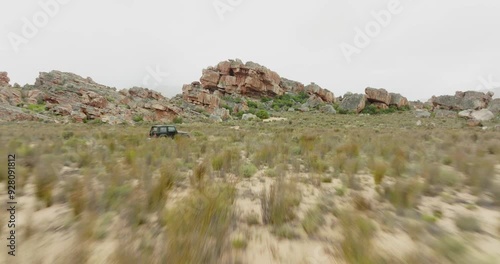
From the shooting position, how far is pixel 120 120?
2984 centimetres

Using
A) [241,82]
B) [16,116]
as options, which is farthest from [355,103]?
[16,116]

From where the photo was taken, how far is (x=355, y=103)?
158 feet

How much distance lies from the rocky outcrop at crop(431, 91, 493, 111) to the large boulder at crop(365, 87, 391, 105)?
8.42 m

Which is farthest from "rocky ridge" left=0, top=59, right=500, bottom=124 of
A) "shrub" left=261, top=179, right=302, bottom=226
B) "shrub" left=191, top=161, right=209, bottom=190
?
"shrub" left=261, top=179, right=302, bottom=226

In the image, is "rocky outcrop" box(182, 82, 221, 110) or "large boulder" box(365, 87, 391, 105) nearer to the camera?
"rocky outcrop" box(182, 82, 221, 110)

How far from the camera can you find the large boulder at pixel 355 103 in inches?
1874

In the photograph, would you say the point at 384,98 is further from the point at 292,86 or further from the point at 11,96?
the point at 11,96

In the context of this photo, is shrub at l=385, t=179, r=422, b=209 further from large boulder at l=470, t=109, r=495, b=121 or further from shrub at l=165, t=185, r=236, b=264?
large boulder at l=470, t=109, r=495, b=121

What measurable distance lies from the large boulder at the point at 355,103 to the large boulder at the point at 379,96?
238 centimetres

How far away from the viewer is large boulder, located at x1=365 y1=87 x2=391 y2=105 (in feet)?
164

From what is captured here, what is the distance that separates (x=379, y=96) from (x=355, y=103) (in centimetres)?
703

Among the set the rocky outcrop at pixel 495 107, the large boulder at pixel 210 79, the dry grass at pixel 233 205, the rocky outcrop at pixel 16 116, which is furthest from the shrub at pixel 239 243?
the large boulder at pixel 210 79

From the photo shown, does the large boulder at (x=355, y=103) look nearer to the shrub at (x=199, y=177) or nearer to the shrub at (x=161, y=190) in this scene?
the shrub at (x=199, y=177)

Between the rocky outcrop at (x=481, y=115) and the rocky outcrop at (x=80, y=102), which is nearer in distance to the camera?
the rocky outcrop at (x=481, y=115)
